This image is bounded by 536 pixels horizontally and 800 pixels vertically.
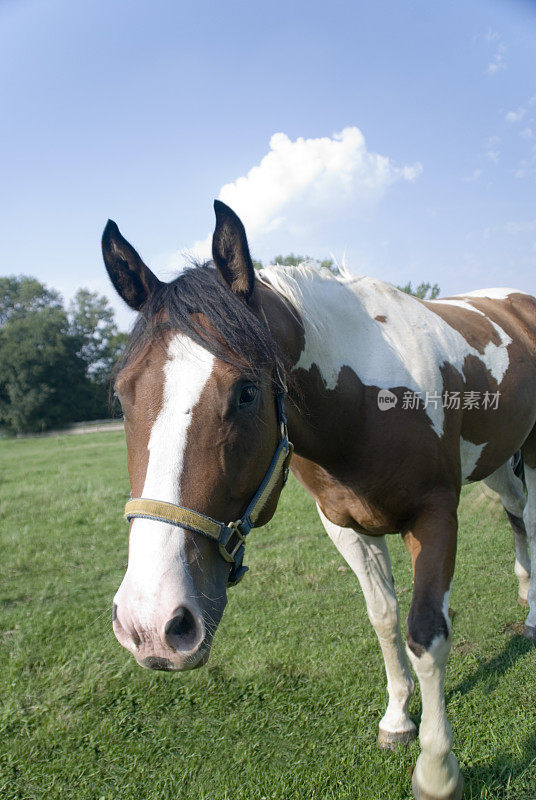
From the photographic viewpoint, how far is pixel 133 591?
1386 mm

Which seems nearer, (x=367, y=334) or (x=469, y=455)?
(x=367, y=334)

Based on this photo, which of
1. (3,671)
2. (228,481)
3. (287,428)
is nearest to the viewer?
(228,481)

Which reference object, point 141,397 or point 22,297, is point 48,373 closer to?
point 22,297

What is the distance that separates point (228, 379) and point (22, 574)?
4.98 m

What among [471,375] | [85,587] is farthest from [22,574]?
[471,375]

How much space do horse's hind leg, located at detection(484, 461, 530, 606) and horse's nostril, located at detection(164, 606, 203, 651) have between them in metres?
3.51

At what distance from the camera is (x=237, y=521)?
170 centimetres

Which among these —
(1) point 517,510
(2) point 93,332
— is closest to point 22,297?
(2) point 93,332

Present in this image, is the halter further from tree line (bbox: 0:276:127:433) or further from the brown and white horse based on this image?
tree line (bbox: 0:276:127:433)

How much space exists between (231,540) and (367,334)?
1308mm

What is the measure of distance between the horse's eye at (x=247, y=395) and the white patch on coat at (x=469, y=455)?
1.57 m

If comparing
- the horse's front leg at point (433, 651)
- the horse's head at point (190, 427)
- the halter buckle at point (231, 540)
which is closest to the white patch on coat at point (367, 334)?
the horse's head at point (190, 427)

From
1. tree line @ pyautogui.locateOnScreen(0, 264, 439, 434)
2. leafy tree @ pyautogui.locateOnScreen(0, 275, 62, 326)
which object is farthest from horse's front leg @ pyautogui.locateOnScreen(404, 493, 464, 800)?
leafy tree @ pyautogui.locateOnScreen(0, 275, 62, 326)

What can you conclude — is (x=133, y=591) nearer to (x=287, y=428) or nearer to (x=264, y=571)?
(x=287, y=428)
